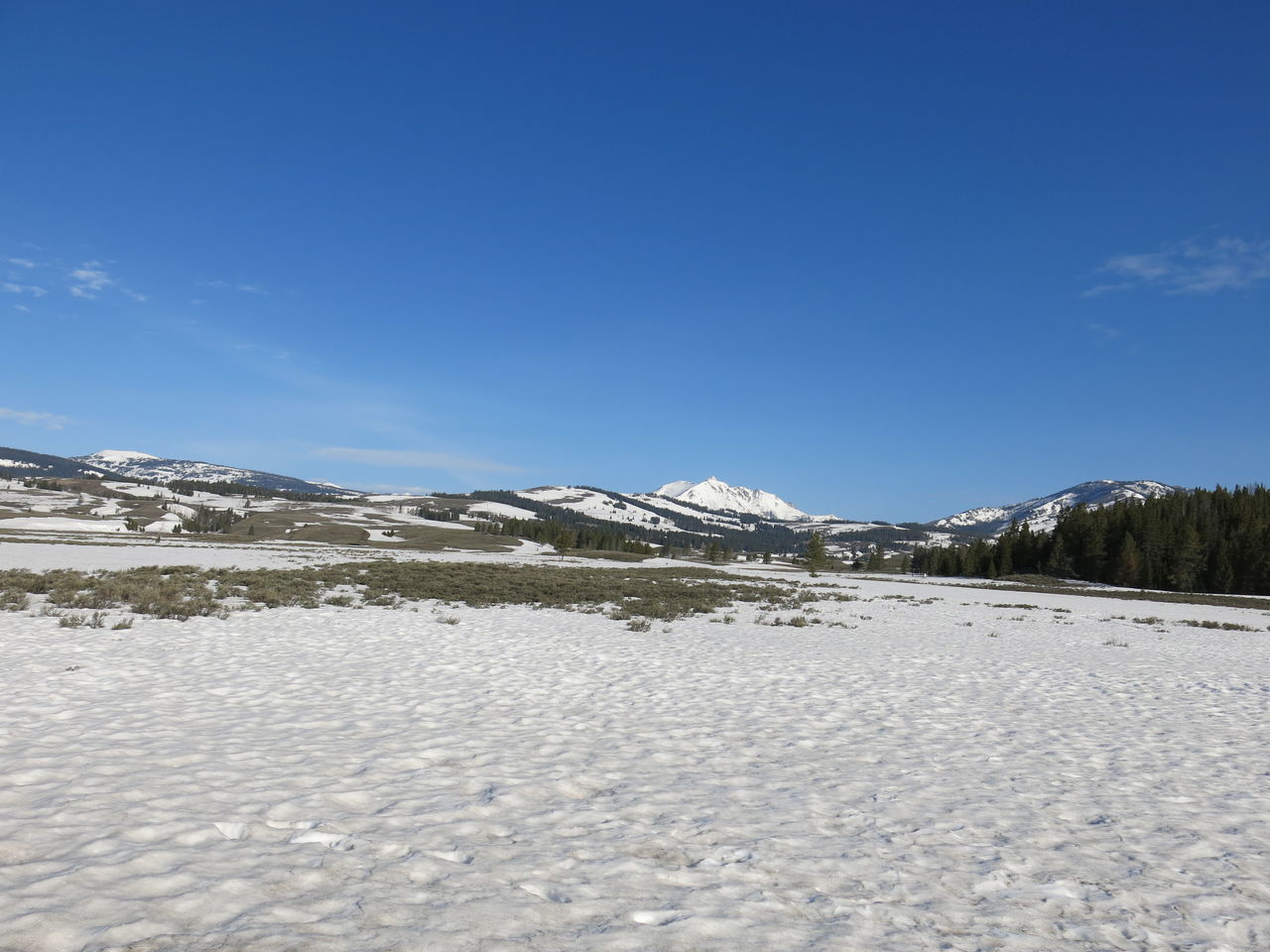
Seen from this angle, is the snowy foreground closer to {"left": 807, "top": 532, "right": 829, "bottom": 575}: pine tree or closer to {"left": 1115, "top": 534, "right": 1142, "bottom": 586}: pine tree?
{"left": 807, "top": 532, "right": 829, "bottom": 575}: pine tree

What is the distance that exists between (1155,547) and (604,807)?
372ft

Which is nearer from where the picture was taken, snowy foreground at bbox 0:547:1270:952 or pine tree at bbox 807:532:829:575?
snowy foreground at bbox 0:547:1270:952

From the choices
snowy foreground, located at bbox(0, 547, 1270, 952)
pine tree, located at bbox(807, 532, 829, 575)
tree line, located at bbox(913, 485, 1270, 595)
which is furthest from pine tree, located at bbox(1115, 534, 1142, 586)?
snowy foreground, located at bbox(0, 547, 1270, 952)

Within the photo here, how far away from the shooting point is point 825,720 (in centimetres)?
1149

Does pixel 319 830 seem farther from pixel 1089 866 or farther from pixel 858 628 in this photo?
pixel 858 628

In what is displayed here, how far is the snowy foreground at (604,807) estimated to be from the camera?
492cm

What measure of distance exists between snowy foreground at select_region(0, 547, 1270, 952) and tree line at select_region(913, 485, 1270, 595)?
305ft

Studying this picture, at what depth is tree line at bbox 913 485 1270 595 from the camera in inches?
3356

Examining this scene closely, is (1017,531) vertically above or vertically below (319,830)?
above

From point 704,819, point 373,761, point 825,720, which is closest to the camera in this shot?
point 704,819

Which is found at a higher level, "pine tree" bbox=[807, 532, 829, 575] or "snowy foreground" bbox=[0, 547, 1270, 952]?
"pine tree" bbox=[807, 532, 829, 575]

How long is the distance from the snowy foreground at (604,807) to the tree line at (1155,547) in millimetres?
92827

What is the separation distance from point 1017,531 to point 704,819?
137067mm

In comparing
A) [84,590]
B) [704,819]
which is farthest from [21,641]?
[704,819]
